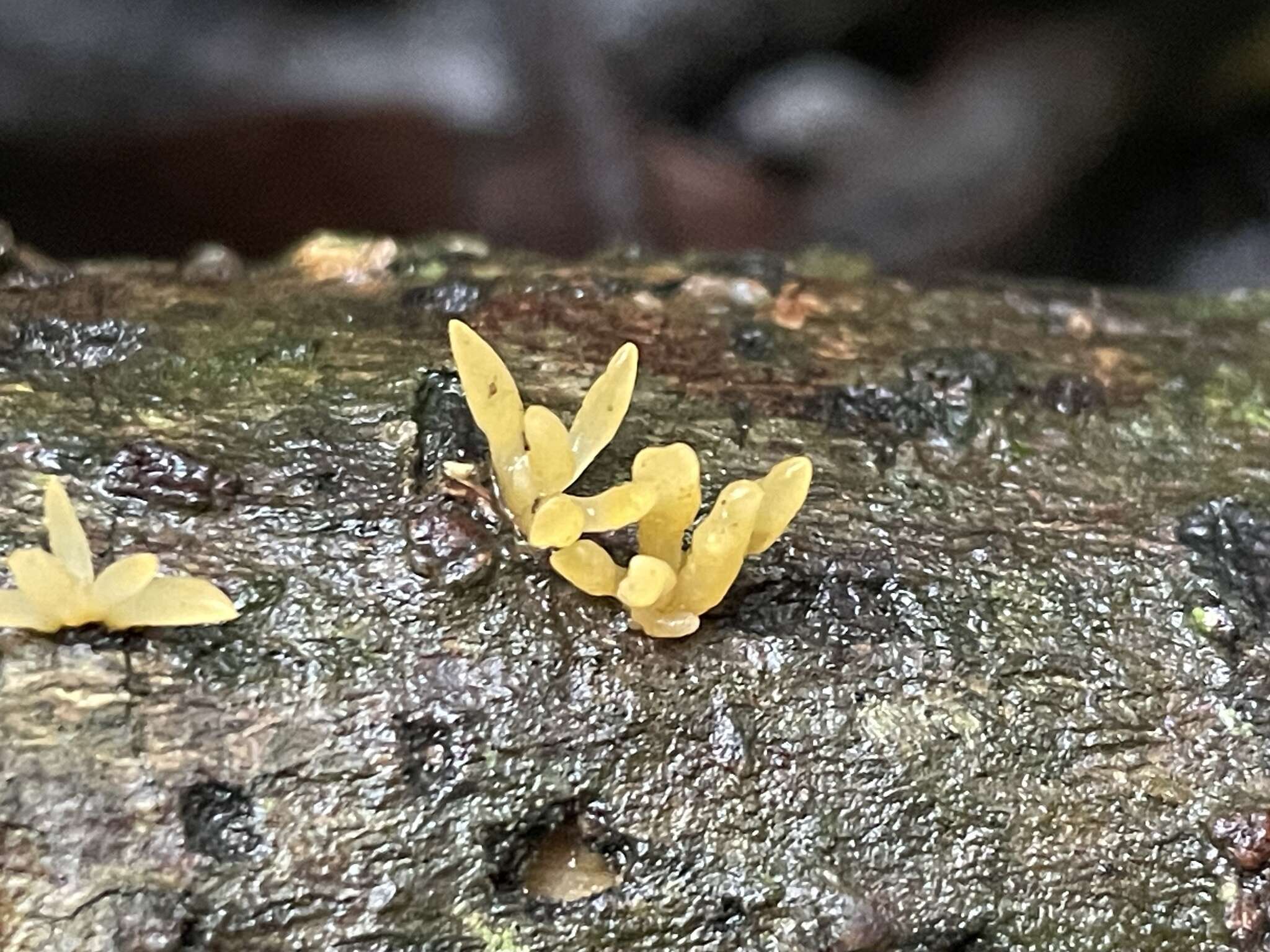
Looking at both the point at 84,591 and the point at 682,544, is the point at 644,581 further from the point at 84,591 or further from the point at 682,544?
the point at 84,591

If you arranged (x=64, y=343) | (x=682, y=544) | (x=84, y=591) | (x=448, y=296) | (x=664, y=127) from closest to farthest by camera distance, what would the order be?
(x=84, y=591) < (x=682, y=544) < (x=64, y=343) < (x=448, y=296) < (x=664, y=127)

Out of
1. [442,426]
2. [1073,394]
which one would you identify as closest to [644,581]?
[442,426]

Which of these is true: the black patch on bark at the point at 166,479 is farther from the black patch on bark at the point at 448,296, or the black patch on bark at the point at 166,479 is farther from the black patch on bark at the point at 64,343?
the black patch on bark at the point at 448,296

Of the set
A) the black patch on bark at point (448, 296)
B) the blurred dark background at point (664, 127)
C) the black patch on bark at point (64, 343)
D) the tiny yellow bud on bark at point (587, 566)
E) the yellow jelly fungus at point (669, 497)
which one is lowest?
the tiny yellow bud on bark at point (587, 566)

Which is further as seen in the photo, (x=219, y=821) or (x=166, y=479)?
(x=166, y=479)

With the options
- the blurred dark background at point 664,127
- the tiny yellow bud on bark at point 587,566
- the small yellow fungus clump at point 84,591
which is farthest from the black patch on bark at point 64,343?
the blurred dark background at point 664,127

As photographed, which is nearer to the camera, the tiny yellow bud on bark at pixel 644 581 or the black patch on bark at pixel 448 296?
the tiny yellow bud on bark at pixel 644 581

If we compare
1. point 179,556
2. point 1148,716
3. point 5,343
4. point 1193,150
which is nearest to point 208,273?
point 5,343
